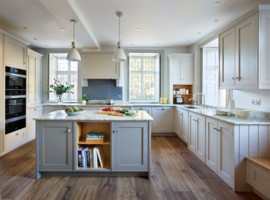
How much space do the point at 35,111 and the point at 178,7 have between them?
4311mm

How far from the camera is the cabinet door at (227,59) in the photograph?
315 centimetres

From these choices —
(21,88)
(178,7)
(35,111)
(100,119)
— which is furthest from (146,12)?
(35,111)

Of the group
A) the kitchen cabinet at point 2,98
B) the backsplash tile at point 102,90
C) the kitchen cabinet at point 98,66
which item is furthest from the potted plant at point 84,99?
the kitchen cabinet at point 2,98

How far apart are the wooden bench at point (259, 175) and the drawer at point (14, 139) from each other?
429cm

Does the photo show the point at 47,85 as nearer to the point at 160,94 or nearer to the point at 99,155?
the point at 160,94

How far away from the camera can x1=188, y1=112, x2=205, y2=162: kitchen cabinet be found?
3457 mm

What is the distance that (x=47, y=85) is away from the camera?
19.4ft

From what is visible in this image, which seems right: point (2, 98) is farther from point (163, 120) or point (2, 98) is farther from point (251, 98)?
point (251, 98)

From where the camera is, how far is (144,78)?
6125 millimetres

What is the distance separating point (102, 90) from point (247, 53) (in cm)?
410

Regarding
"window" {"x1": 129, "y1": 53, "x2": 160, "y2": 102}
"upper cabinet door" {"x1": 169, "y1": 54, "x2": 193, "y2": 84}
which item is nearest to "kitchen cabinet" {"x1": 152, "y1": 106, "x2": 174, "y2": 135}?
"window" {"x1": 129, "y1": 53, "x2": 160, "y2": 102}

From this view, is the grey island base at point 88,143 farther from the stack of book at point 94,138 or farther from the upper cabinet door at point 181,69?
the upper cabinet door at point 181,69

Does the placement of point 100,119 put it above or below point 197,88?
below

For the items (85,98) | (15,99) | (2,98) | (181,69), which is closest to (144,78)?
(181,69)
